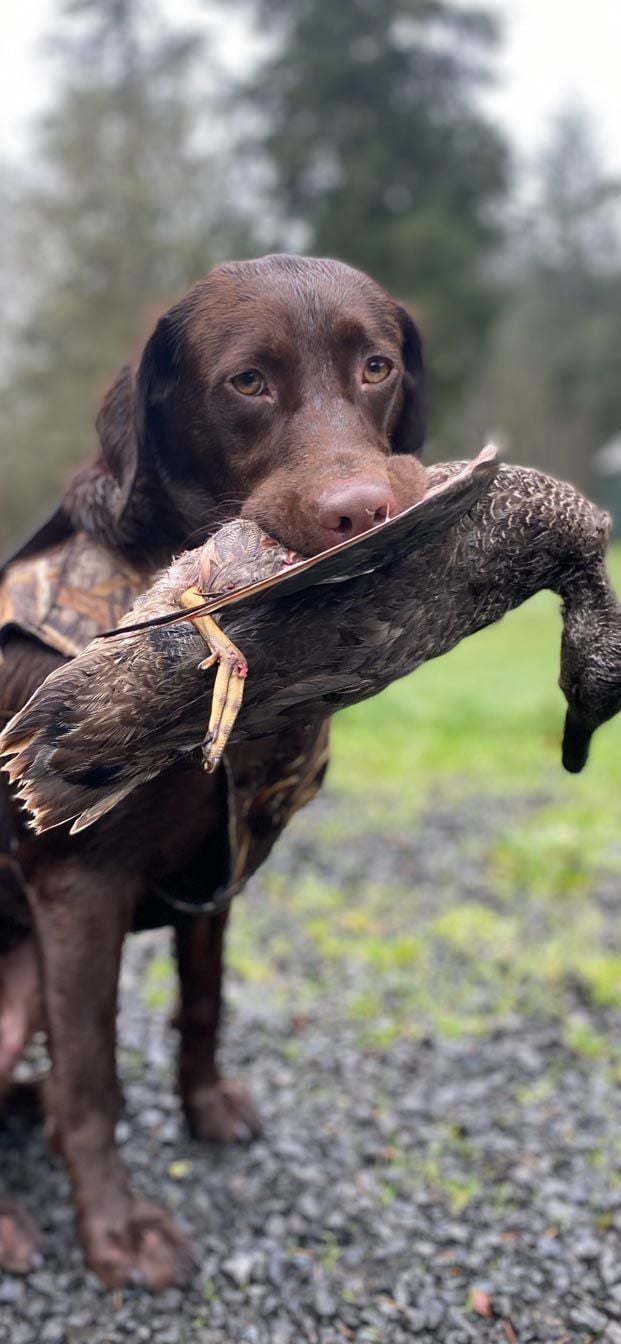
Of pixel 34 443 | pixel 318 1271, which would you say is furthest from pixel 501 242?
pixel 318 1271

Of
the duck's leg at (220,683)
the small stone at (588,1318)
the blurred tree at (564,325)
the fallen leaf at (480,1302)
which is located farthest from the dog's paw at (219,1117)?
the blurred tree at (564,325)

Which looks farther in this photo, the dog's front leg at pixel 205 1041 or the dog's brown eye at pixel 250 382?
the dog's front leg at pixel 205 1041

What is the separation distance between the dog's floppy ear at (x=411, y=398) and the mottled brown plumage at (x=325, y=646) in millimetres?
470

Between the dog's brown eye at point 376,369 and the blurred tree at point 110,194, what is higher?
the dog's brown eye at point 376,369

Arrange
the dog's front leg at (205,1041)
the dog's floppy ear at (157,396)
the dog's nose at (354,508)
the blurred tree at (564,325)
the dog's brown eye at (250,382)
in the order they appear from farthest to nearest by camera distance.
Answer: the blurred tree at (564,325)
the dog's front leg at (205,1041)
the dog's floppy ear at (157,396)
the dog's brown eye at (250,382)
the dog's nose at (354,508)

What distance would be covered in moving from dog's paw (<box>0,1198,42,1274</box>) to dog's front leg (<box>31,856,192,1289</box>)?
22 centimetres

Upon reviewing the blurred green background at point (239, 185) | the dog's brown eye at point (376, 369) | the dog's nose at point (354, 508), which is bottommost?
the blurred green background at point (239, 185)

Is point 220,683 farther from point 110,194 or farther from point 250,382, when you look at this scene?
point 110,194

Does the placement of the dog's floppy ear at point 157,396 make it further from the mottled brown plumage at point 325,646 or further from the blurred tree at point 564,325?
the blurred tree at point 564,325

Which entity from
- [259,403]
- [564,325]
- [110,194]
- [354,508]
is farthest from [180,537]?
[564,325]

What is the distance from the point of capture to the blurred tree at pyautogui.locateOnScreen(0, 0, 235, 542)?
15.9m

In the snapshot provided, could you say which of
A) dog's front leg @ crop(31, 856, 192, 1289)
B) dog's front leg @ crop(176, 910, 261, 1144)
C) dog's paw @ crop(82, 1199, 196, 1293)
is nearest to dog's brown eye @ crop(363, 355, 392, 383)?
dog's front leg @ crop(31, 856, 192, 1289)

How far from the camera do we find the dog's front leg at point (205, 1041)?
A: 2920 millimetres

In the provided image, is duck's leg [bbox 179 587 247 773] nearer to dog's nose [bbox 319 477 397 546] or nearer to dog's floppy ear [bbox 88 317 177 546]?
dog's nose [bbox 319 477 397 546]
